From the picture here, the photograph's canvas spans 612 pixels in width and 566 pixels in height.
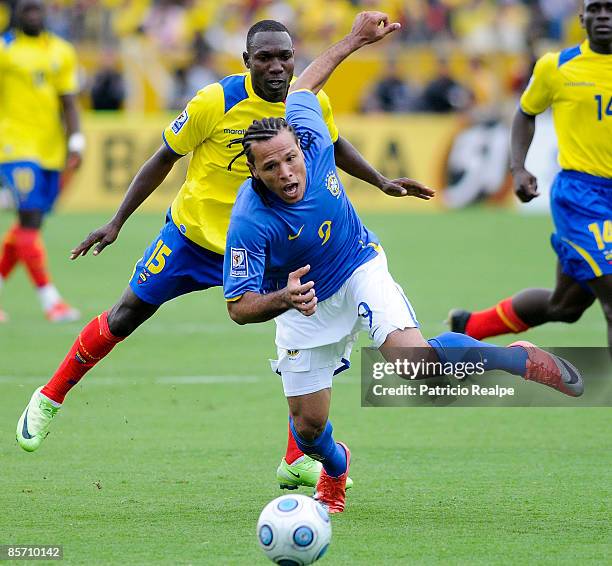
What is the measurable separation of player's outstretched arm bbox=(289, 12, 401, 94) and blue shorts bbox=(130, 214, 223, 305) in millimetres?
1042

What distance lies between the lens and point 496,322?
9117 millimetres

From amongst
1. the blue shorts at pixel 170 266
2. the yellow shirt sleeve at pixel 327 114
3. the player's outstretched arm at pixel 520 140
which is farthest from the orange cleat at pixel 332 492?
the player's outstretched arm at pixel 520 140

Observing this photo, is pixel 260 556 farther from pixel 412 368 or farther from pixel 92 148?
pixel 92 148

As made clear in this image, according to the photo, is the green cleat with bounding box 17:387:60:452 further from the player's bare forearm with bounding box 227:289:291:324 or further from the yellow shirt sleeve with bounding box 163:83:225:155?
the player's bare forearm with bounding box 227:289:291:324

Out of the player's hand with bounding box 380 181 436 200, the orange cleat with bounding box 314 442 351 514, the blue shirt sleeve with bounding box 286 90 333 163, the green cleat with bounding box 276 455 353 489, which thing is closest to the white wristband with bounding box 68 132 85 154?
the player's hand with bounding box 380 181 436 200

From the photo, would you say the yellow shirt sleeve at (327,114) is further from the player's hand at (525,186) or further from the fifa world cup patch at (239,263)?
the player's hand at (525,186)

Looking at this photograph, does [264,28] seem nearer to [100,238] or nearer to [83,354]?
[100,238]

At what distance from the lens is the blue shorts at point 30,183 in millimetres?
→ 12172

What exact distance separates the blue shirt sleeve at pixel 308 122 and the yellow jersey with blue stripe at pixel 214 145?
14.4 inches

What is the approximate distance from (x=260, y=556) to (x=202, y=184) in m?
2.36

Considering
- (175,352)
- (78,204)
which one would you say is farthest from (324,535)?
(78,204)

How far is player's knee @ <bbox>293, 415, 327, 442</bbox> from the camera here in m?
5.96

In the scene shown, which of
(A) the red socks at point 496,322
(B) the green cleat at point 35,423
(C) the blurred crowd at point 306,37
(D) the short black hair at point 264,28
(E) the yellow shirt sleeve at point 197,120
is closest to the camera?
(D) the short black hair at point 264,28

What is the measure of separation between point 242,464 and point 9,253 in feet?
20.0
